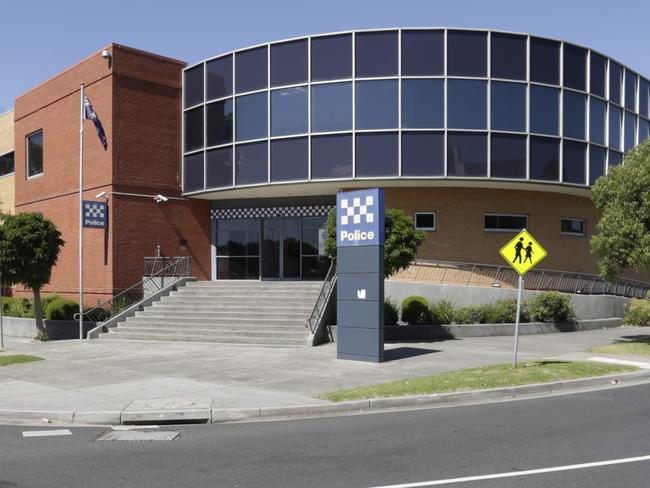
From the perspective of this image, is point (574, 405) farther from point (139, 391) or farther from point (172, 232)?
point (172, 232)

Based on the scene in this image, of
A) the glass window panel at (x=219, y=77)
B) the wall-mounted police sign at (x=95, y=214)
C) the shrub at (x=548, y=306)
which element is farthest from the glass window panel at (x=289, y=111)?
the shrub at (x=548, y=306)

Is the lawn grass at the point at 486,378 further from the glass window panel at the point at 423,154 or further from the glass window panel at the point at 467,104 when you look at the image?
the glass window panel at the point at 467,104

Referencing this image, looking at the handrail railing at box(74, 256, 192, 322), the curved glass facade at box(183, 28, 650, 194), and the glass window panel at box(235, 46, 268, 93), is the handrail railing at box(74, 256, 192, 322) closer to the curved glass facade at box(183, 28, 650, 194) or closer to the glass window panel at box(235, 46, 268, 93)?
the curved glass facade at box(183, 28, 650, 194)

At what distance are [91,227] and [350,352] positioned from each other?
43.0ft

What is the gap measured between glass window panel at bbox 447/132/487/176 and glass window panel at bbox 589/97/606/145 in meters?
5.09

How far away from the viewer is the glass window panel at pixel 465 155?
2347 centimetres

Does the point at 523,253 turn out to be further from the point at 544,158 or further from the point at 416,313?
the point at 544,158

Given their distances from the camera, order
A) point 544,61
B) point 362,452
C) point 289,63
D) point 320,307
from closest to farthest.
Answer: point 362,452 → point 320,307 → point 544,61 → point 289,63

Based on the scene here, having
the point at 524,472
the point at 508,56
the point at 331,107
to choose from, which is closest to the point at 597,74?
the point at 508,56

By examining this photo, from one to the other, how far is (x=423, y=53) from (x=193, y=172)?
10257 millimetres

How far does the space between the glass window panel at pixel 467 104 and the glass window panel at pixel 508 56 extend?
0.80 metres

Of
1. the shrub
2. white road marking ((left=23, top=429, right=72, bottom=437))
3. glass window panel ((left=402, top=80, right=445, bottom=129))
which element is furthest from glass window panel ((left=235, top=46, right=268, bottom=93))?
white road marking ((left=23, top=429, right=72, bottom=437))

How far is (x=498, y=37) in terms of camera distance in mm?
23938

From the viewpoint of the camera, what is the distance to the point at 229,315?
22.0 meters
